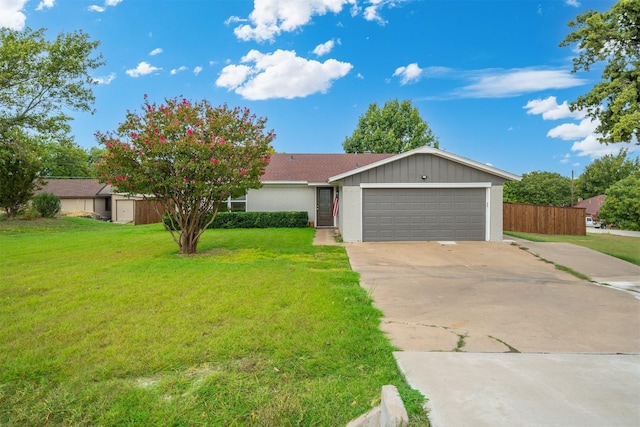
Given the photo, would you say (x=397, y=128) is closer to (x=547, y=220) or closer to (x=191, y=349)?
(x=547, y=220)

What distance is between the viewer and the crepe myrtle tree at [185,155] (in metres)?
8.95

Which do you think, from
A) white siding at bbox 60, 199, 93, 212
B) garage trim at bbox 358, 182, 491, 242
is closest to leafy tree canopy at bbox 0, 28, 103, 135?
white siding at bbox 60, 199, 93, 212

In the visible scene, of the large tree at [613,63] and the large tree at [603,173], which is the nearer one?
the large tree at [613,63]

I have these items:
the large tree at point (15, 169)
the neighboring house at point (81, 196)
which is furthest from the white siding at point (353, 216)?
the neighboring house at point (81, 196)

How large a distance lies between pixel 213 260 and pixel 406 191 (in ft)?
23.4

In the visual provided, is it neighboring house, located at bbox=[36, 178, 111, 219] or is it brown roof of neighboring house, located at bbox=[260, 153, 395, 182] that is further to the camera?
neighboring house, located at bbox=[36, 178, 111, 219]

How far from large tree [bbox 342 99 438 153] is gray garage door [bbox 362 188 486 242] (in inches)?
845

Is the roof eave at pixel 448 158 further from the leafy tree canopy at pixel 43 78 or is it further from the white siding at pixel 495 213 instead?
the leafy tree canopy at pixel 43 78

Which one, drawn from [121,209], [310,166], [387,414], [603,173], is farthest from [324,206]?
[603,173]

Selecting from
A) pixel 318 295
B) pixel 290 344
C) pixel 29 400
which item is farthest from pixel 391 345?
pixel 29 400

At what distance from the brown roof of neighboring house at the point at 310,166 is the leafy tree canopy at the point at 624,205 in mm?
17151

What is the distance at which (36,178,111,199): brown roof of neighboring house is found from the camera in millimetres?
28961

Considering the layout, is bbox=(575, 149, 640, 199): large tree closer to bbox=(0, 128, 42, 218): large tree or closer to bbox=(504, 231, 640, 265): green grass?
bbox=(504, 231, 640, 265): green grass

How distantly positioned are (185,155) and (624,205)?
28.4m
